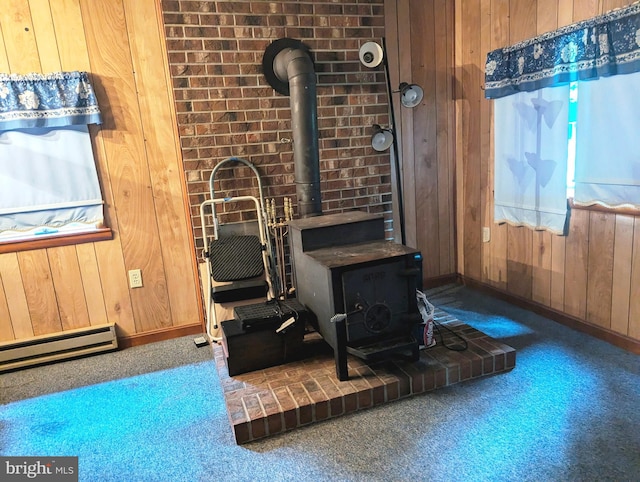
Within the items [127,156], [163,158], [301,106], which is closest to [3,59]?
[127,156]

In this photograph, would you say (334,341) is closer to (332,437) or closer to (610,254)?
(332,437)

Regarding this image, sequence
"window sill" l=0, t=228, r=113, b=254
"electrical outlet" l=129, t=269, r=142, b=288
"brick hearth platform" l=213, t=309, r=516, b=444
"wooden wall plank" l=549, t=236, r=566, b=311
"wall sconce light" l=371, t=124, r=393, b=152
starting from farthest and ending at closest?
"wall sconce light" l=371, t=124, r=393, b=152, "electrical outlet" l=129, t=269, r=142, b=288, "wooden wall plank" l=549, t=236, r=566, b=311, "window sill" l=0, t=228, r=113, b=254, "brick hearth platform" l=213, t=309, r=516, b=444

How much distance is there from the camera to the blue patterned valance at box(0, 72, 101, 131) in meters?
2.54

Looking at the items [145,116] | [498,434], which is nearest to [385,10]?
[145,116]

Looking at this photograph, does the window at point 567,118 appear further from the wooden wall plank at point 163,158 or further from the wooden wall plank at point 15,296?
the wooden wall plank at point 15,296

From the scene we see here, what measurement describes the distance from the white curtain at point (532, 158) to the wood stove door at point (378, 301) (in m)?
1.30

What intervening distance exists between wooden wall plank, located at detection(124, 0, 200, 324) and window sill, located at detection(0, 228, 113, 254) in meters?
0.35

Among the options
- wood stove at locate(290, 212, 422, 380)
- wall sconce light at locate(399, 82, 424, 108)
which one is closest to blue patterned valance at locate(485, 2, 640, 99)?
wall sconce light at locate(399, 82, 424, 108)

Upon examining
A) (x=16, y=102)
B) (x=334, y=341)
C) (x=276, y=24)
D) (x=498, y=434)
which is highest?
(x=276, y=24)

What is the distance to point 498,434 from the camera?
186 centimetres

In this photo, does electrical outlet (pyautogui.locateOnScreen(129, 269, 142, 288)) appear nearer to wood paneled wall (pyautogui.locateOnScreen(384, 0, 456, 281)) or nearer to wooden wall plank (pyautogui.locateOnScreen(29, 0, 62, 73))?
wooden wall plank (pyautogui.locateOnScreen(29, 0, 62, 73))

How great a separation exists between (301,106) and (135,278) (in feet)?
5.11

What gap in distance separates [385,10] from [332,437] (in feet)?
9.16

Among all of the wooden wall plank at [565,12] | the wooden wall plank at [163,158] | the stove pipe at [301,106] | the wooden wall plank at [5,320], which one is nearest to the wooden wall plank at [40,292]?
the wooden wall plank at [5,320]
